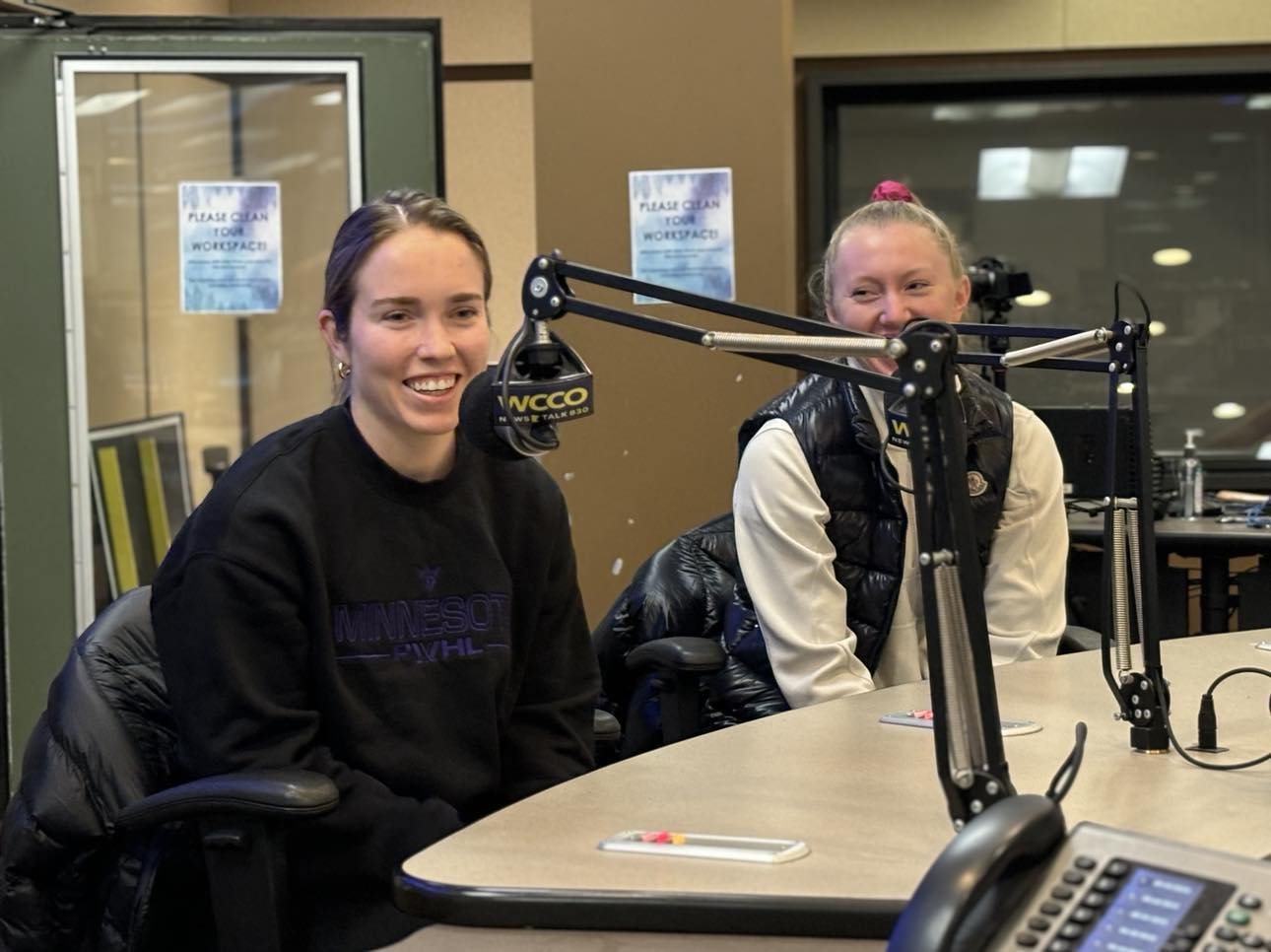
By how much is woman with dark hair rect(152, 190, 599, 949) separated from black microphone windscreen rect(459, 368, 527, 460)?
58 cm

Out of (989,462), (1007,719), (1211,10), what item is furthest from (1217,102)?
(1007,719)

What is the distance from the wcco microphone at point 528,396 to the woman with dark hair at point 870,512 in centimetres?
93

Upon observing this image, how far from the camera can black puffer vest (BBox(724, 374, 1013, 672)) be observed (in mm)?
2184

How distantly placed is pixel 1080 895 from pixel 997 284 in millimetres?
2856

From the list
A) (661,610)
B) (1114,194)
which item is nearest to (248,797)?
(661,610)

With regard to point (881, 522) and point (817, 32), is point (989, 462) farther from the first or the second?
point (817, 32)

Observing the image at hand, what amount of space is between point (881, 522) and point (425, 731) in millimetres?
686

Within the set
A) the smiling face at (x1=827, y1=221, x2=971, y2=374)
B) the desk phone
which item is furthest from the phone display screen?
the smiling face at (x1=827, y1=221, x2=971, y2=374)

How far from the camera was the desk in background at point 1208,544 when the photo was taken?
153 inches

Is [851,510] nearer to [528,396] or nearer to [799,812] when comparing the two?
[799,812]

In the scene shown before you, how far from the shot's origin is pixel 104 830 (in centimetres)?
173

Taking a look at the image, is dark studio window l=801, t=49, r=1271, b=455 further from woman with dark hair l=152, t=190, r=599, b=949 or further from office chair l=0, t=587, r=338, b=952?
office chair l=0, t=587, r=338, b=952

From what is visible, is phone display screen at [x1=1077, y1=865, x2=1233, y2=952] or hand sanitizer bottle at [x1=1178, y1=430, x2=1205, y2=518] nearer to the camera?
phone display screen at [x1=1077, y1=865, x2=1233, y2=952]

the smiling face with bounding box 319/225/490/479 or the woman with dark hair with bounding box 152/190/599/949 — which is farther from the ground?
the smiling face with bounding box 319/225/490/479
